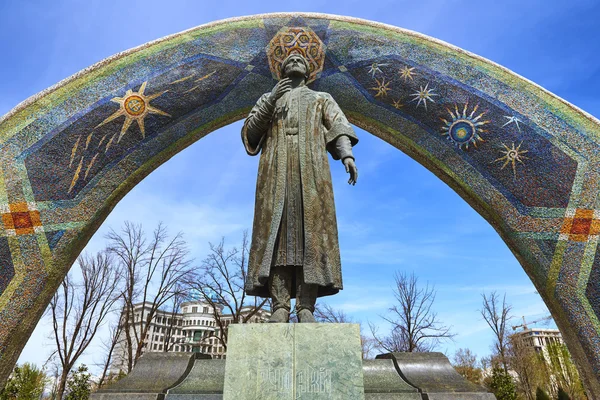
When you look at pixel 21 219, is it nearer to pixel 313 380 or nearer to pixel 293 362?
pixel 293 362

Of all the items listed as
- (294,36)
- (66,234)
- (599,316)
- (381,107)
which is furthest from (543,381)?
(66,234)

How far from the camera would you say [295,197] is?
340cm

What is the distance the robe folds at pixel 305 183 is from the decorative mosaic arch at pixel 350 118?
6.11 metres

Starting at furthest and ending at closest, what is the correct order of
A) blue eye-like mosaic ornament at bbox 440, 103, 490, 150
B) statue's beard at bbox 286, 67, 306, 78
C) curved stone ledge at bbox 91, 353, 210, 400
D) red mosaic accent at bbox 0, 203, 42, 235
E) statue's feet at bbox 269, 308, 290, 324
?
blue eye-like mosaic ornament at bbox 440, 103, 490, 150 → red mosaic accent at bbox 0, 203, 42, 235 → curved stone ledge at bbox 91, 353, 210, 400 → statue's beard at bbox 286, 67, 306, 78 → statue's feet at bbox 269, 308, 290, 324

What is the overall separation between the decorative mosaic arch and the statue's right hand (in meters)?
6.25

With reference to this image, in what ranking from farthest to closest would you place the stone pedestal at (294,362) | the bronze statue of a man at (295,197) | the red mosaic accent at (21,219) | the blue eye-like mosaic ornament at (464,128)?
1. the blue eye-like mosaic ornament at (464,128)
2. the red mosaic accent at (21,219)
3. the bronze statue of a man at (295,197)
4. the stone pedestal at (294,362)

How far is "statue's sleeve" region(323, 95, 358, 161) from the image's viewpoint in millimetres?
3613

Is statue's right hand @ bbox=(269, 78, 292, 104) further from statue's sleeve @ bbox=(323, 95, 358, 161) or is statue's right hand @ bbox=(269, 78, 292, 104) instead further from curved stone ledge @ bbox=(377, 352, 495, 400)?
curved stone ledge @ bbox=(377, 352, 495, 400)

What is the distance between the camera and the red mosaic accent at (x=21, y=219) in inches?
316

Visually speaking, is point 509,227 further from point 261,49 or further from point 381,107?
point 261,49

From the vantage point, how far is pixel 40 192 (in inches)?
328

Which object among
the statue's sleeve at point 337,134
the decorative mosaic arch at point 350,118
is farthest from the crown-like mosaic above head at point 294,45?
the statue's sleeve at point 337,134

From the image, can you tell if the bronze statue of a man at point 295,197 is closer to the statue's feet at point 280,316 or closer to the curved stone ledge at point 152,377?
the statue's feet at point 280,316

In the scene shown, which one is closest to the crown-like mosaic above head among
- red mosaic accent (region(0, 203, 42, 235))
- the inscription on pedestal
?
red mosaic accent (region(0, 203, 42, 235))
